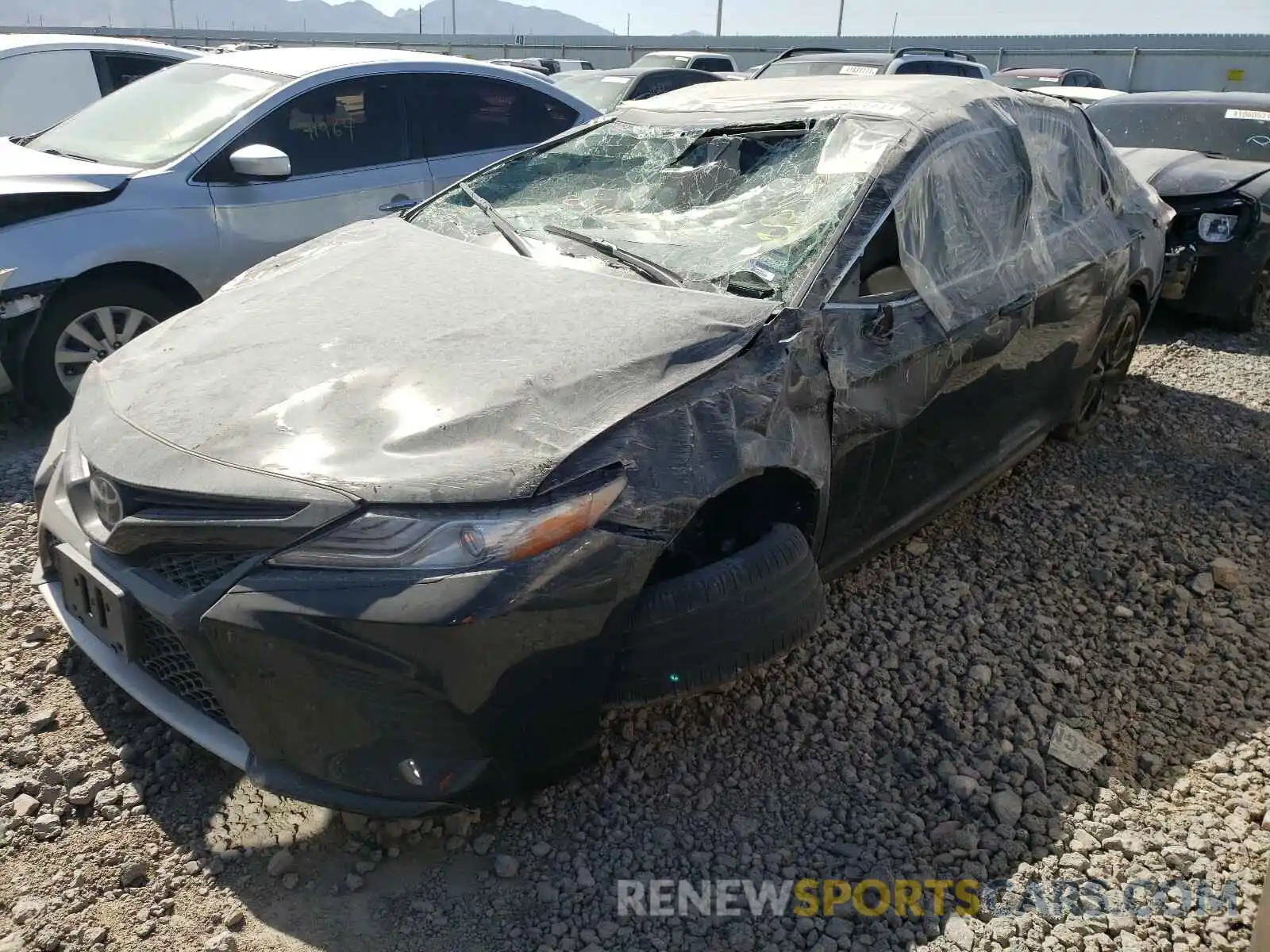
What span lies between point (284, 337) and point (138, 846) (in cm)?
131

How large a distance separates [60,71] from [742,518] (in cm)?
674

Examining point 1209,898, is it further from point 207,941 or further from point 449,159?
point 449,159

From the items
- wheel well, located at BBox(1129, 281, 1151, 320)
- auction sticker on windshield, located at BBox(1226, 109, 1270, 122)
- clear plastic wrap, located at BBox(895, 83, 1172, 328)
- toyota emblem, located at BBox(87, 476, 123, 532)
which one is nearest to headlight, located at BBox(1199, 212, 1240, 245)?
auction sticker on windshield, located at BBox(1226, 109, 1270, 122)

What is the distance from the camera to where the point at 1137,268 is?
15.1 ft

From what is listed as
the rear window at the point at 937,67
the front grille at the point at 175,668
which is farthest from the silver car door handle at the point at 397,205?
the rear window at the point at 937,67

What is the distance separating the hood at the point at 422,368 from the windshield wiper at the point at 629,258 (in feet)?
0.25

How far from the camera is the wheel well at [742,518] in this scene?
2.57 m

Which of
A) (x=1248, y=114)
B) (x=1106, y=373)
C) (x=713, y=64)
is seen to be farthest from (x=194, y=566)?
(x=713, y=64)

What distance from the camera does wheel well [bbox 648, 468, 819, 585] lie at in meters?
2.57

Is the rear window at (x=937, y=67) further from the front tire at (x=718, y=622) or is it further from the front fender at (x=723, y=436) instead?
the front tire at (x=718, y=622)

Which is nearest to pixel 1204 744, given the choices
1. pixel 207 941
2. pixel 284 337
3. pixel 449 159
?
pixel 207 941

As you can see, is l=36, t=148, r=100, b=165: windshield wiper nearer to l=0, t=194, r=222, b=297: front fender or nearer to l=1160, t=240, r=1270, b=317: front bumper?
l=0, t=194, r=222, b=297: front fender

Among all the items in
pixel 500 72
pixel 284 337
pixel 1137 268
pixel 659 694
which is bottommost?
pixel 659 694

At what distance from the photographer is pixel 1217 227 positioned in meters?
6.37
